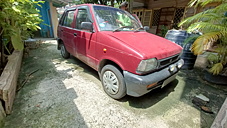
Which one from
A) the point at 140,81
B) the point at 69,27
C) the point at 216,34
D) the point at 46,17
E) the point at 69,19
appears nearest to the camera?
the point at 140,81

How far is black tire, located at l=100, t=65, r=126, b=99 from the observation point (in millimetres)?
1912

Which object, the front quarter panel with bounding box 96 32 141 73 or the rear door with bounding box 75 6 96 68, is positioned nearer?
the front quarter panel with bounding box 96 32 141 73

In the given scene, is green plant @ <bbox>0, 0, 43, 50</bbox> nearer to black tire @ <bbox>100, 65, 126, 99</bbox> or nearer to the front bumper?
black tire @ <bbox>100, 65, 126, 99</bbox>

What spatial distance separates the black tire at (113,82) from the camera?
1912 mm

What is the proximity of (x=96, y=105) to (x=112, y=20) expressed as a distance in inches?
71.4

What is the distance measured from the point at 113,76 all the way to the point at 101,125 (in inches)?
32.3

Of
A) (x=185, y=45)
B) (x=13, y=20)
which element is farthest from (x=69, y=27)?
(x=185, y=45)

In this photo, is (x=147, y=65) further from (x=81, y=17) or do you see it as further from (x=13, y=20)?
(x=13, y=20)

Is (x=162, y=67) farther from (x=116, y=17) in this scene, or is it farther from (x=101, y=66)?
(x=116, y=17)

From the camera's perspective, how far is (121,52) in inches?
69.6

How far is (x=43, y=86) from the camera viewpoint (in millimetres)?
2477

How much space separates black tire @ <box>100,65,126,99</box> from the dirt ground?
0.16 meters

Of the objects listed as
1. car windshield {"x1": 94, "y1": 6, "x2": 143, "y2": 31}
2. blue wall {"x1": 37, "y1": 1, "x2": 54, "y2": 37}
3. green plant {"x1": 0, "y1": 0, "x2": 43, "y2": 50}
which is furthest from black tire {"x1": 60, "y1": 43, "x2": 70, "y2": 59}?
blue wall {"x1": 37, "y1": 1, "x2": 54, "y2": 37}

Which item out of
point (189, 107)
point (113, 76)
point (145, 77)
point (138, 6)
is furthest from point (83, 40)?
point (138, 6)
